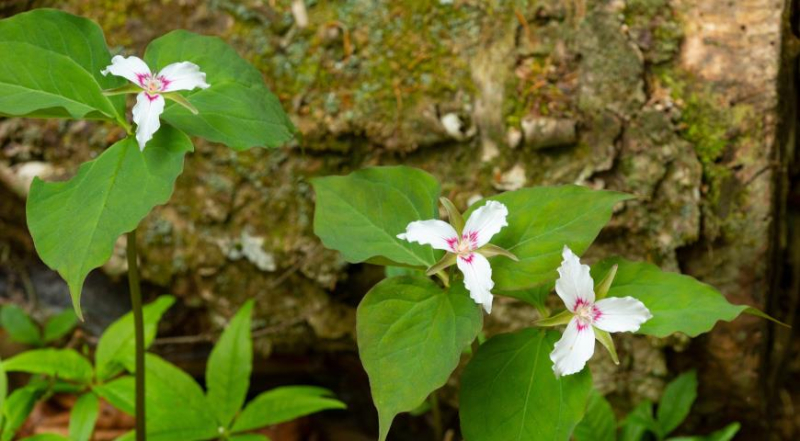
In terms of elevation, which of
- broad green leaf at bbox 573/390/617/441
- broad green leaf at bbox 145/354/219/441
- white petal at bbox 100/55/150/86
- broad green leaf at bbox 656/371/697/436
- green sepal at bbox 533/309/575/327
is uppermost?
white petal at bbox 100/55/150/86

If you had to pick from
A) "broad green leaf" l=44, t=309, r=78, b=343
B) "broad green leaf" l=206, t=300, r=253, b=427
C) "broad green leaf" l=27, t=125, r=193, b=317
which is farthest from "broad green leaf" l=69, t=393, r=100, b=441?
"broad green leaf" l=27, t=125, r=193, b=317

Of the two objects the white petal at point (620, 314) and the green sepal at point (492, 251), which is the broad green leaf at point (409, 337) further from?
the white petal at point (620, 314)

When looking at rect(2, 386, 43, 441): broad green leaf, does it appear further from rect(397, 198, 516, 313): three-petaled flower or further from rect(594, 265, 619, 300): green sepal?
rect(594, 265, 619, 300): green sepal

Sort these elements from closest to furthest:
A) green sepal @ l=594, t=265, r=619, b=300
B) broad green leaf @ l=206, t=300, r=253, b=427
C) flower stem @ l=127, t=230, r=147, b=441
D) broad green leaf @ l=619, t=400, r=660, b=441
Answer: green sepal @ l=594, t=265, r=619, b=300, flower stem @ l=127, t=230, r=147, b=441, broad green leaf @ l=206, t=300, r=253, b=427, broad green leaf @ l=619, t=400, r=660, b=441

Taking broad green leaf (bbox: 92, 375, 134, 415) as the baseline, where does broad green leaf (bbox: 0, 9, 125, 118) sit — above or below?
above

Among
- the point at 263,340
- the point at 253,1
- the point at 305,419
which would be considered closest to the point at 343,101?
the point at 253,1

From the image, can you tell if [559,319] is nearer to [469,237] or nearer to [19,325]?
[469,237]

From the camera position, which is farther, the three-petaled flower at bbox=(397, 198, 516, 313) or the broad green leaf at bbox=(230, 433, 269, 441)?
the broad green leaf at bbox=(230, 433, 269, 441)

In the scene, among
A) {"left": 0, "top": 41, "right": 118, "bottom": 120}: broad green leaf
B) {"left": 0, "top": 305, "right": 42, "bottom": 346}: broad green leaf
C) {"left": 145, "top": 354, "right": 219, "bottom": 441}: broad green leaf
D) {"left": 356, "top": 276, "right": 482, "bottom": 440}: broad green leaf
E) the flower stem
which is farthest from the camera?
{"left": 0, "top": 305, "right": 42, "bottom": 346}: broad green leaf

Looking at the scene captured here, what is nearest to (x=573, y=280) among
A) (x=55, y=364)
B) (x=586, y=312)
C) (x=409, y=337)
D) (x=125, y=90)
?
(x=586, y=312)
